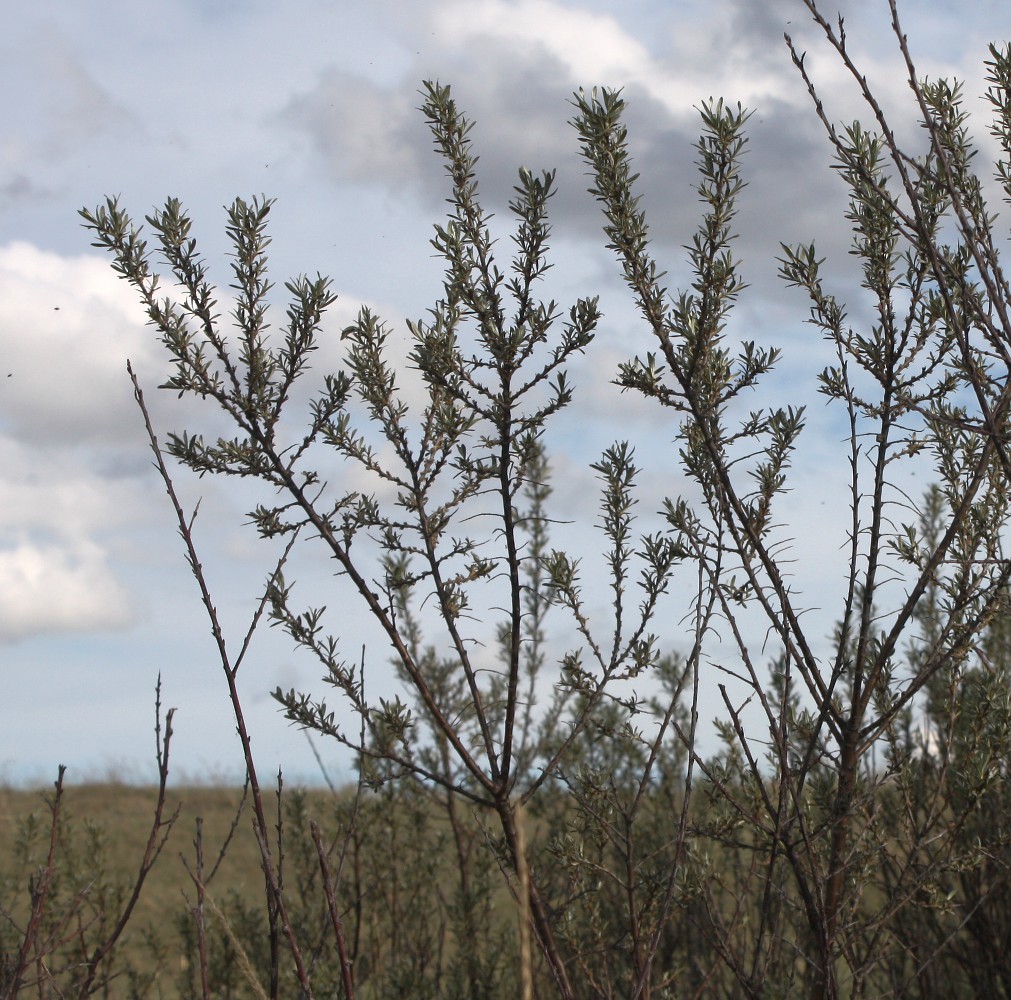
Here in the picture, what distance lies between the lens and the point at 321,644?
293 centimetres

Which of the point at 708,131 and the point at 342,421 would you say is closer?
the point at 708,131

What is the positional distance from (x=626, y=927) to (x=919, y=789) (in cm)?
146

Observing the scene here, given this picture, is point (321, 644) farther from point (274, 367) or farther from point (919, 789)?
point (919, 789)

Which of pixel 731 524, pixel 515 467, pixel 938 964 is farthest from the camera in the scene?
pixel 938 964

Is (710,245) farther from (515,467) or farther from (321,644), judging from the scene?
(321,644)

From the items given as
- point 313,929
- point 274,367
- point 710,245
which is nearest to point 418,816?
point 313,929

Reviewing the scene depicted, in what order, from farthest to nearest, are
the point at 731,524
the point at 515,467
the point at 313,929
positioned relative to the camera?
the point at 313,929 < the point at 515,467 < the point at 731,524

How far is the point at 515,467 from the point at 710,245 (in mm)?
756

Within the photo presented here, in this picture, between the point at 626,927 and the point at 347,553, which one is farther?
the point at 626,927

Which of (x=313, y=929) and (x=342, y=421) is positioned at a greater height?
(x=342, y=421)

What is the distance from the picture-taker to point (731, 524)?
2.65m

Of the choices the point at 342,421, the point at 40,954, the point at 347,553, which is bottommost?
the point at 40,954

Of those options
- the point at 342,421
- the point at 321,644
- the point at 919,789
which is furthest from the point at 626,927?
the point at 342,421

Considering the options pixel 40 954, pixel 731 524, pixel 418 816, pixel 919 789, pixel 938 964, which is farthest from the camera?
pixel 418 816
